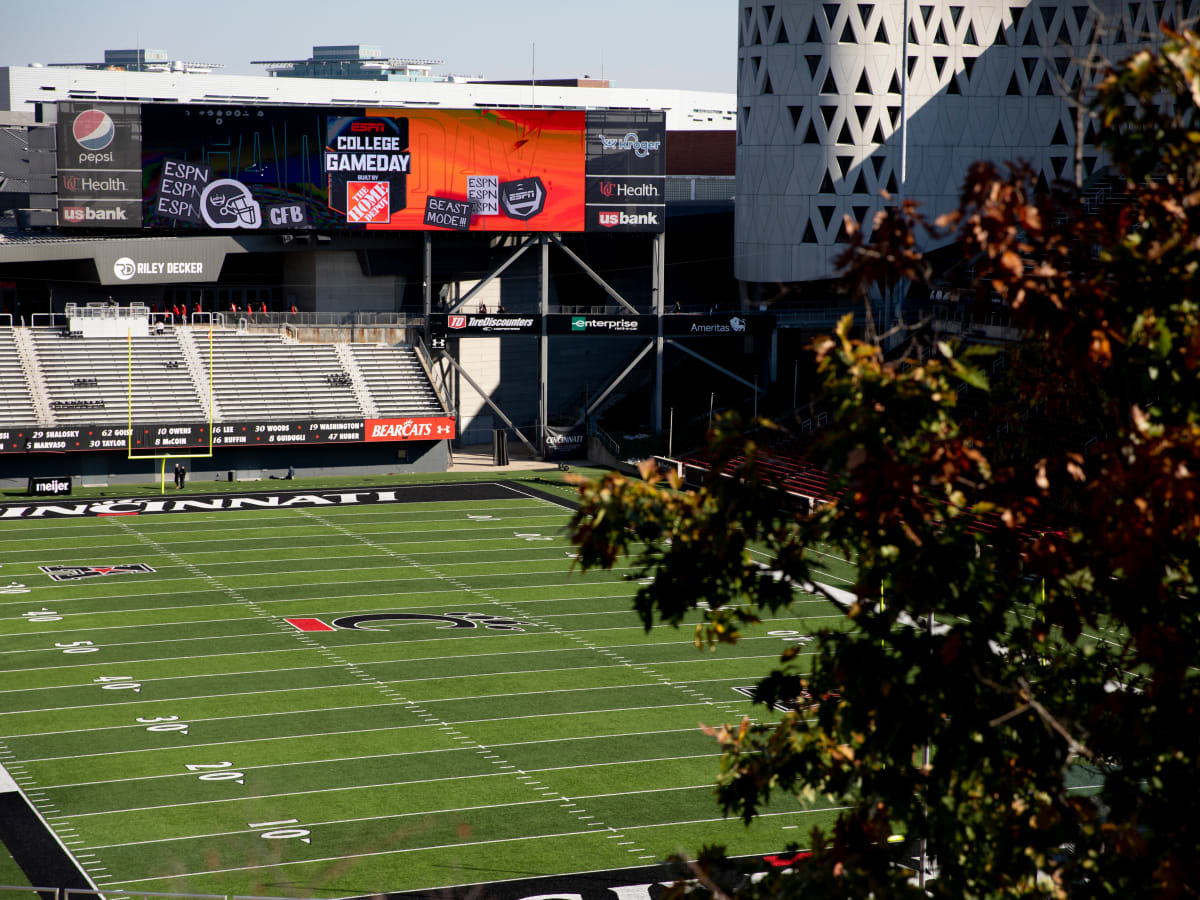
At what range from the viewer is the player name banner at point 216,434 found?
3856cm

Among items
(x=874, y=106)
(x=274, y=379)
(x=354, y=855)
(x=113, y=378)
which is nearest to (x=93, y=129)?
(x=113, y=378)

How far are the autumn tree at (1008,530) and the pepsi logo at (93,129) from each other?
129 ft

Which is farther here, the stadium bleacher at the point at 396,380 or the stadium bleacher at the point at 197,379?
the stadium bleacher at the point at 396,380

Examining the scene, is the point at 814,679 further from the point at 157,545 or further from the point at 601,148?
the point at 601,148

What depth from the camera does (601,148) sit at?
4619 centimetres

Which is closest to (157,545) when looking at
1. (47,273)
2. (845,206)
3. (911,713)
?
(47,273)

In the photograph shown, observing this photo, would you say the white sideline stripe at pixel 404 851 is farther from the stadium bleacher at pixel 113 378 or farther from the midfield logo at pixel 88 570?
the stadium bleacher at pixel 113 378

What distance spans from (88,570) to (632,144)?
23.4 meters

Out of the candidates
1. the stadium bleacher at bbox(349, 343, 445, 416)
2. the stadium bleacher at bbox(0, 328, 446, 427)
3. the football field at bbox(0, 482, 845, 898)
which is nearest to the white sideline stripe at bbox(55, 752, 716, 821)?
the football field at bbox(0, 482, 845, 898)

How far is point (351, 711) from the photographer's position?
20641 millimetres

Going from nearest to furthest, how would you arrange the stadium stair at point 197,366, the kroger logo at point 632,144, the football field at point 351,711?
the football field at point 351,711 → the stadium stair at point 197,366 → the kroger logo at point 632,144

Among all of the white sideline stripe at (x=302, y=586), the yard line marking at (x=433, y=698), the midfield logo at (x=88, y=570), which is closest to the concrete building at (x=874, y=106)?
the white sideline stripe at (x=302, y=586)

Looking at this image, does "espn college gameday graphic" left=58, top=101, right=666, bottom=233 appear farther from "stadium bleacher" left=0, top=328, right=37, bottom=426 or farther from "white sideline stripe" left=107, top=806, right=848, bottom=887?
"white sideline stripe" left=107, top=806, right=848, bottom=887

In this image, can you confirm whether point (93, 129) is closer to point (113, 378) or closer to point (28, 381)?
point (113, 378)
